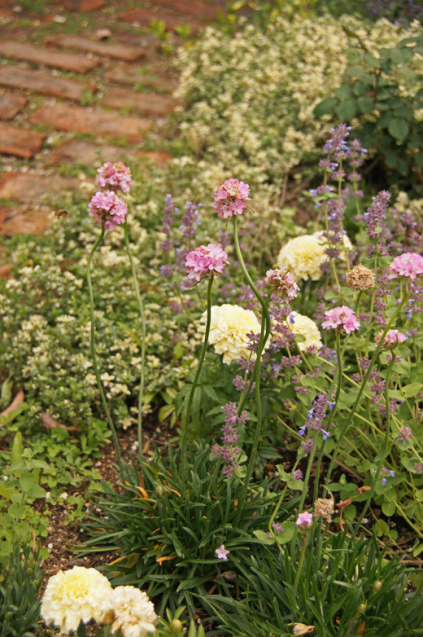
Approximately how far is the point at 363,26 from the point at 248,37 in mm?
1239

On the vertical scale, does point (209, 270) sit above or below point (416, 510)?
above

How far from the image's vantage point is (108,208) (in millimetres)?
1796

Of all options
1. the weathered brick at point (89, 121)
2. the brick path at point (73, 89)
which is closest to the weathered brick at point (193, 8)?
the brick path at point (73, 89)

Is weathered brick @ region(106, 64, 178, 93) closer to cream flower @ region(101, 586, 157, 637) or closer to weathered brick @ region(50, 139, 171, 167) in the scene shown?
weathered brick @ region(50, 139, 171, 167)

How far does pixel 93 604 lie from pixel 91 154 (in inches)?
148

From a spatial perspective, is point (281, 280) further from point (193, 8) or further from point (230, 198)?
point (193, 8)

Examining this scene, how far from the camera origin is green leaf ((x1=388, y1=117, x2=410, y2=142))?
11.4 feet

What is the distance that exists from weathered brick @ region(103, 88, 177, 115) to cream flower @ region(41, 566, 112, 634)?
452cm

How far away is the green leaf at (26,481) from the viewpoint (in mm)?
1770

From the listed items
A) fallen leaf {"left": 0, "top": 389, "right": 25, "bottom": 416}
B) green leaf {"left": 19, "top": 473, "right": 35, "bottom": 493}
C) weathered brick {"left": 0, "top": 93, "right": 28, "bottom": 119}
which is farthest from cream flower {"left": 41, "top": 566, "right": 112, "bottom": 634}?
weathered brick {"left": 0, "top": 93, "right": 28, "bottom": 119}

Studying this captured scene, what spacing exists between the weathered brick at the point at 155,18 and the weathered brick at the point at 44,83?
189 centimetres

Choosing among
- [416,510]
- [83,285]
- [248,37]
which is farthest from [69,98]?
[416,510]

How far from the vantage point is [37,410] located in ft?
8.18

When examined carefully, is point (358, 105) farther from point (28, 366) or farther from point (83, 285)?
point (28, 366)
